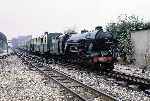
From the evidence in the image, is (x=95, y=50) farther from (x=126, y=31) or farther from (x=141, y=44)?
(x=126, y=31)

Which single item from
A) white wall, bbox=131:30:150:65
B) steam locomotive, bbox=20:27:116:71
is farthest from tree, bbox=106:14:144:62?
steam locomotive, bbox=20:27:116:71

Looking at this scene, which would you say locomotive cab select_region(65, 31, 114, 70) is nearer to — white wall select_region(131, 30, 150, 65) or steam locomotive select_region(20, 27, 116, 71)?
steam locomotive select_region(20, 27, 116, 71)

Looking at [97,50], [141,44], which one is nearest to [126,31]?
[141,44]

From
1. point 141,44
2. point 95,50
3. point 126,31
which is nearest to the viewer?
point 95,50

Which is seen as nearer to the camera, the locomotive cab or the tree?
the locomotive cab

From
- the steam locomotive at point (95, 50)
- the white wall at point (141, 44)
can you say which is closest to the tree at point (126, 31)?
the white wall at point (141, 44)

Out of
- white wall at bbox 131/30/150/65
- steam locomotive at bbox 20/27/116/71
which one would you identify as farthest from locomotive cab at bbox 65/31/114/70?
white wall at bbox 131/30/150/65

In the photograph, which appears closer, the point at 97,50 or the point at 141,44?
the point at 97,50

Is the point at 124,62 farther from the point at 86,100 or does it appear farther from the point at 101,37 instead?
the point at 86,100

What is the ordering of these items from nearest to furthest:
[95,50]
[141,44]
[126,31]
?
[95,50]
[141,44]
[126,31]

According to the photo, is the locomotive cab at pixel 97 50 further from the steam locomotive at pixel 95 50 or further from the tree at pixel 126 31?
the tree at pixel 126 31

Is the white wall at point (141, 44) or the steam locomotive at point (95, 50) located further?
the white wall at point (141, 44)

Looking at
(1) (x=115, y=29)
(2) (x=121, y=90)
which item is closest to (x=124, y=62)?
(1) (x=115, y=29)

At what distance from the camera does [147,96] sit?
10.9 metres
